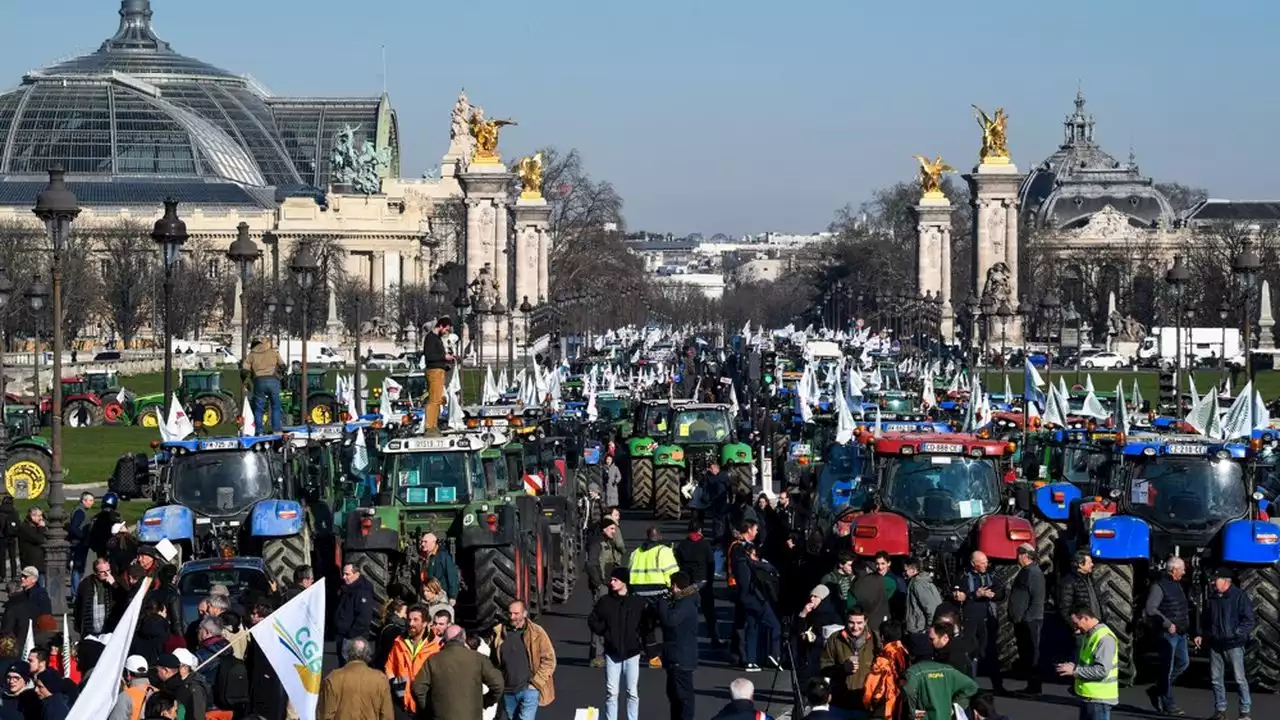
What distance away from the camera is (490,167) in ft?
353

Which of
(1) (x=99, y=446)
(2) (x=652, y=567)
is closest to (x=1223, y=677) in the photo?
(2) (x=652, y=567)

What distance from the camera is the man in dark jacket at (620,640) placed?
755 inches

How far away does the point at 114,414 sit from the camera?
71.4 m

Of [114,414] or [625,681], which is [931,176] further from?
[625,681]

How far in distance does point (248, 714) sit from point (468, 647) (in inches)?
66.6

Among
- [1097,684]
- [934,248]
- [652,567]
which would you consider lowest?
[1097,684]

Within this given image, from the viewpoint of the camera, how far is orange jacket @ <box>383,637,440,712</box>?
17578 mm

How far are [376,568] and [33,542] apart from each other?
6472 millimetres

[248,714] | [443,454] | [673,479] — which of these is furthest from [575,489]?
[248,714]

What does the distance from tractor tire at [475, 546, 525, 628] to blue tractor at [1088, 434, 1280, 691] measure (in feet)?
15.5

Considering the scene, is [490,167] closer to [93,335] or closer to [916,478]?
[93,335]

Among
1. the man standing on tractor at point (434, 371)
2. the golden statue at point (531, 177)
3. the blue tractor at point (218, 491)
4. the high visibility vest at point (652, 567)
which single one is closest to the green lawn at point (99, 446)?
the man standing on tractor at point (434, 371)

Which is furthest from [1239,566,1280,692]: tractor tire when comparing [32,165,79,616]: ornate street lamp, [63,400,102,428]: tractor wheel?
[63,400,102,428]: tractor wheel

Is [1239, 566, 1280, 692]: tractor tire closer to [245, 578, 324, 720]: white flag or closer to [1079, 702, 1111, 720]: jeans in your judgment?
[1079, 702, 1111, 720]: jeans
